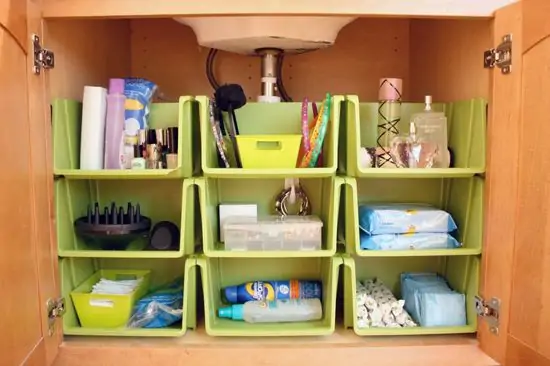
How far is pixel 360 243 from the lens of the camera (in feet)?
3.78

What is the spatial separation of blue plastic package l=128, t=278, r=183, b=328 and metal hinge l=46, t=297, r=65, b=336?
0.16 m

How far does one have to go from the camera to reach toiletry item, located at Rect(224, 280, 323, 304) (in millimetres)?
1244

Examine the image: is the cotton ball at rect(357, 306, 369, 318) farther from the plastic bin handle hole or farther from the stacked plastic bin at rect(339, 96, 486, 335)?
the plastic bin handle hole

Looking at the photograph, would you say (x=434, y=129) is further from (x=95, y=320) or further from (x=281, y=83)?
(x=95, y=320)

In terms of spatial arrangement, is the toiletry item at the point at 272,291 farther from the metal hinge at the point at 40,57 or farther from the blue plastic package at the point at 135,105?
the metal hinge at the point at 40,57

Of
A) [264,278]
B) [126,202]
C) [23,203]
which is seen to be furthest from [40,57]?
[264,278]

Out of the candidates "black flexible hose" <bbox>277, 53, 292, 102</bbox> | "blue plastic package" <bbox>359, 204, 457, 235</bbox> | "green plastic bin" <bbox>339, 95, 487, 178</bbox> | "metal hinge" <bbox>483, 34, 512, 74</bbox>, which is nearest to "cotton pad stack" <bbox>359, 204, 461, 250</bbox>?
"blue plastic package" <bbox>359, 204, 457, 235</bbox>

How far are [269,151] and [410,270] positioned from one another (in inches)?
21.4

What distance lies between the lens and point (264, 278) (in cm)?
133

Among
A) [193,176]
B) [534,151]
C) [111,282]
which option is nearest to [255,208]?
[193,176]

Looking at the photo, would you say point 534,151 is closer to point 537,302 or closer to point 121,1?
point 537,302

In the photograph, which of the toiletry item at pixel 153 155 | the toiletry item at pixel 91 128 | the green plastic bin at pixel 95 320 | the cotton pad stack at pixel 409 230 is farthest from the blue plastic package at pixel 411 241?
the toiletry item at pixel 91 128

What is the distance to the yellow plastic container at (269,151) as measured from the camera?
42.9 inches

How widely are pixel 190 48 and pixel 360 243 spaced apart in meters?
0.88
